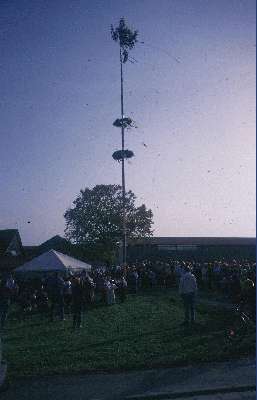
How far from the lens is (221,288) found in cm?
2362

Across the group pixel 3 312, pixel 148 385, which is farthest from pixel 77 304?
pixel 148 385

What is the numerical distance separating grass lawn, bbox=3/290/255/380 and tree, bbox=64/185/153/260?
41217mm

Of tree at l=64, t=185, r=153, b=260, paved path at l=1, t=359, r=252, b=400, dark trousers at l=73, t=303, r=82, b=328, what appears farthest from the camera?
tree at l=64, t=185, r=153, b=260

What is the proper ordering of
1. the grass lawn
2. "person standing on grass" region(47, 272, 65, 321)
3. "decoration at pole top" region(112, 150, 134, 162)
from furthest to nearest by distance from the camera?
"decoration at pole top" region(112, 150, 134, 162), "person standing on grass" region(47, 272, 65, 321), the grass lawn

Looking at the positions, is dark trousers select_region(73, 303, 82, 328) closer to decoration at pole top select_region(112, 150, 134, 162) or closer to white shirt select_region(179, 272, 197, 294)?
white shirt select_region(179, 272, 197, 294)

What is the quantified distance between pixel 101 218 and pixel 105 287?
1513 inches

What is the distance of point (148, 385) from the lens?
7641 mm

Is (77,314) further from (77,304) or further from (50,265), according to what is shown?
(50,265)

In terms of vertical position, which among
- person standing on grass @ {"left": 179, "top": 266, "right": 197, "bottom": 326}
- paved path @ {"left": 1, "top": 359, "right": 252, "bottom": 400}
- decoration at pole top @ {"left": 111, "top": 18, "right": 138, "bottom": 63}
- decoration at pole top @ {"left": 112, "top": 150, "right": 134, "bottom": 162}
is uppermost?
decoration at pole top @ {"left": 111, "top": 18, "right": 138, "bottom": 63}

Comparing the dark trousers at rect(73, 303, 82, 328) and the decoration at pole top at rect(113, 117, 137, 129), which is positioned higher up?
the decoration at pole top at rect(113, 117, 137, 129)

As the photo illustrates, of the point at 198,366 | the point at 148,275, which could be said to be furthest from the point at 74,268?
the point at 198,366

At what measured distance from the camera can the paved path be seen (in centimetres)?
715

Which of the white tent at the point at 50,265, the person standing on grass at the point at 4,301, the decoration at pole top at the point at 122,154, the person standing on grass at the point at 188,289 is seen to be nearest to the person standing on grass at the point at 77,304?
the person standing on grass at the point at 4,301

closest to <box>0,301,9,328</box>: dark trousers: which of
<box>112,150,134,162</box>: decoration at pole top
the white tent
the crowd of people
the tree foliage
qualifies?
the crowd of people
